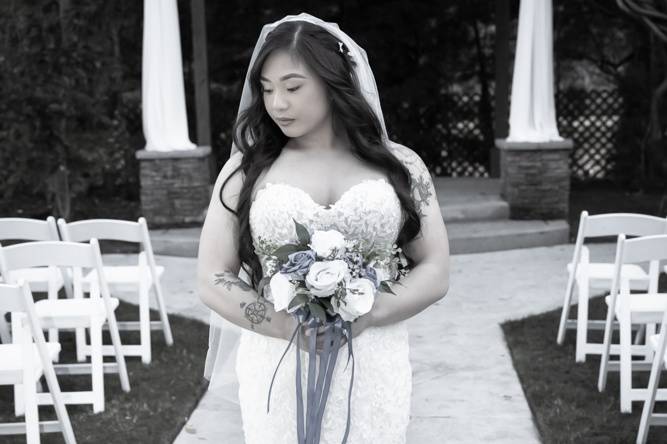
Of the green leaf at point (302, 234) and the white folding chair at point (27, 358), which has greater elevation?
the green leaf at point (302, 234)

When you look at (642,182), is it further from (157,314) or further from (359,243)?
(359,243)

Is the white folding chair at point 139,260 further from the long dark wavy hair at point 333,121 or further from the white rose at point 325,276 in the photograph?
the white rose at point 325,276

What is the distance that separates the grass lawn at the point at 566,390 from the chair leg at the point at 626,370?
0.21 ft

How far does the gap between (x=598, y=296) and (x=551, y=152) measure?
2.67 m

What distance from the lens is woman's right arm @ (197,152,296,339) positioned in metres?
3.01

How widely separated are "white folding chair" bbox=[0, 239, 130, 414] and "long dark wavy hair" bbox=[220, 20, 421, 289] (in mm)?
2344

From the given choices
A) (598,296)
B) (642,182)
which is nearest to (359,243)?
(598,296)

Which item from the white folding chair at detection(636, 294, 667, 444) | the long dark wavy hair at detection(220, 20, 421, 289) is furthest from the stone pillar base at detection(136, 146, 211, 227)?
the long dark wavy hair at detection(220, 20, 421, 289)

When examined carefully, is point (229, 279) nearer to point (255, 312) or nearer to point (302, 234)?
point (255, 312)

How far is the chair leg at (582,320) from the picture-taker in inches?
245

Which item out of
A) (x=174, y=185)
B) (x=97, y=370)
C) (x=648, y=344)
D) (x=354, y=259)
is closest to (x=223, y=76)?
(x=174, y=185)

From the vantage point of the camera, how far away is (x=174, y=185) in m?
10.3

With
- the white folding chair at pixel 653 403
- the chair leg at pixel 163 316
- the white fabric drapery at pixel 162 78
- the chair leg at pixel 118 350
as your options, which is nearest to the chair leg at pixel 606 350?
the white folding chair at pixel 653 403

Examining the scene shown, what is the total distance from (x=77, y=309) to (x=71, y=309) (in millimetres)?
32
